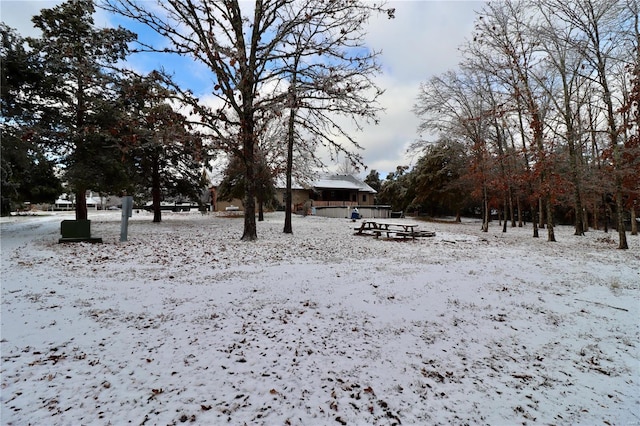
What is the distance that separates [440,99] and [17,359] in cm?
2301

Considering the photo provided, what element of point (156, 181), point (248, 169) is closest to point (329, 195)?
point (156, 181)

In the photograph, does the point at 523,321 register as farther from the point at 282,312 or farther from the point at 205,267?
the point at 205,267

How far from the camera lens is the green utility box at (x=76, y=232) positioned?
10593 mm

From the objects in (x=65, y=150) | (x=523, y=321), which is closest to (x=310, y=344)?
(x=523, y=321)

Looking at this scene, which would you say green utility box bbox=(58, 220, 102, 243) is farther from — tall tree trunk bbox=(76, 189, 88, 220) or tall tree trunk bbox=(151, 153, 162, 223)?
tall tree trunk bbox=(151, 153, 162, 223)

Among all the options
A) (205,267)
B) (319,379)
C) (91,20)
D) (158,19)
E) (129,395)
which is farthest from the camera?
(91,20)

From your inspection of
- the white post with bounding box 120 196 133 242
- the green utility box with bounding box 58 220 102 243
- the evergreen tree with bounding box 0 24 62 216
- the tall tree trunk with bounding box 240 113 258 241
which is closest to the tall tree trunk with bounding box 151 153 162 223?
the evergreen tree with bounding box 0 24 62 216

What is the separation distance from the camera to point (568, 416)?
2.96 meters

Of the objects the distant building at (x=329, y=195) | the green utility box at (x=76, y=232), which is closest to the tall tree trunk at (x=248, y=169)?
the green utility box at (x=76, y=232)

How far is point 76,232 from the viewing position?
10742 mm

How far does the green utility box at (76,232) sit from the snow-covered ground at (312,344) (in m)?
2.80

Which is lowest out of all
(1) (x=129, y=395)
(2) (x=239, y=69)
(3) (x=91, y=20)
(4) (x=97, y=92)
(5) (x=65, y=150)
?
(1) (x=129, y=395)

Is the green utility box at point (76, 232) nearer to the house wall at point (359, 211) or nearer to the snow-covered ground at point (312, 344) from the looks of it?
the snow-covered ground at point (312, 344)

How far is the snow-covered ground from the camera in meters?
2.87
